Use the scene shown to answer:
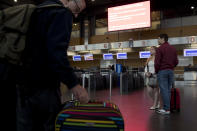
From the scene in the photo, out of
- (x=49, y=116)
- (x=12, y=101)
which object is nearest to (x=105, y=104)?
(x=49, y=116)

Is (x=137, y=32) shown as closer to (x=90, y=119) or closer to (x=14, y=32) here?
(x=90, y=119)

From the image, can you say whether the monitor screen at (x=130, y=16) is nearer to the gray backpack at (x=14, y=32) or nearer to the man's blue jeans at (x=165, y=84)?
the man's blue jeans at (x=165, y=84)

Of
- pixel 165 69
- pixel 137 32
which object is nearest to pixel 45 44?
pixel 165 69

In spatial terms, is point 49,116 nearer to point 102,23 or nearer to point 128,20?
point 128,20

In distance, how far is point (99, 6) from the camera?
15648 mm

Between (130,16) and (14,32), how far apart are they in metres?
12.9

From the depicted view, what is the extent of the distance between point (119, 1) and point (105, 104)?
46.8 feet

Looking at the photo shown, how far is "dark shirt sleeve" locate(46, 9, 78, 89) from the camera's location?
90 centimetres

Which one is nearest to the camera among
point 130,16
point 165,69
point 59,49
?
point 59,49

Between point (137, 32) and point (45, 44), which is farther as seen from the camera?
point (137, 32)

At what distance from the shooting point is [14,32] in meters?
0.94

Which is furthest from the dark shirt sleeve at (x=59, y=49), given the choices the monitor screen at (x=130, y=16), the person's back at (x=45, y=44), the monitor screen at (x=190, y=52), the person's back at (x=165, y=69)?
the monitor screen at (x=190, y=52)

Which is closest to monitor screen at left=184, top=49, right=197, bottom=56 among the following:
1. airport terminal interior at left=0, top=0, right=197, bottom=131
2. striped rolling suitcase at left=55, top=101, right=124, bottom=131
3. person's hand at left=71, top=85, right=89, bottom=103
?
airport terminal interior at left=0, top=0, right=197, bottom=131

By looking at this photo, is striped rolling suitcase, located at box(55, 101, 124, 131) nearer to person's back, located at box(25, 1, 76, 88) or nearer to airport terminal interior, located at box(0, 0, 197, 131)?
person's back, located at box(25, 1, 76, 88)
